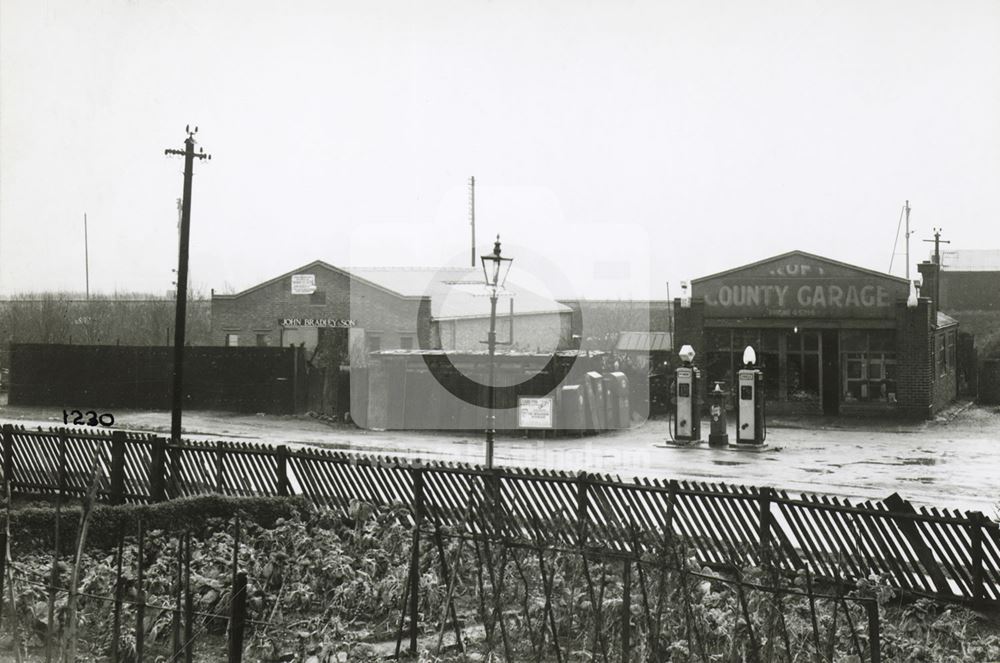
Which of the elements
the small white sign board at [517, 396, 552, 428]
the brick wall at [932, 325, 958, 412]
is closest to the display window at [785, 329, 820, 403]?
the brick wall at [932, 325, 958, 412]

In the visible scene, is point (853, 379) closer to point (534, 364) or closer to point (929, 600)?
point (534, 364)

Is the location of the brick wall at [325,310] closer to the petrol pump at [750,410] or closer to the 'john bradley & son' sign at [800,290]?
the 'john bradley & son' sign at [800,290]

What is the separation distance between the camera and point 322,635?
22.9 ft

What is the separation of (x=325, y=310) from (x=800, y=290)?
20068 millimetres

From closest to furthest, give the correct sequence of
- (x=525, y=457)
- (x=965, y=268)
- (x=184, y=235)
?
(x=525, y=457)
(x=184, y=235)
(x=965, y=268)

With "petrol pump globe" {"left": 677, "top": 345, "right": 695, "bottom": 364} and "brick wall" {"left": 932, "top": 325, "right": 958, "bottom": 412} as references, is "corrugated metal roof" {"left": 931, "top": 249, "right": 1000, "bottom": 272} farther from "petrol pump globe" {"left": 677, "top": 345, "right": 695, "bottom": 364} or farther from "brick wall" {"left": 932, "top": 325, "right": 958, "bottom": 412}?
"petrol pump globe" {"left": 677, "top": 345, "right": 695, "bottom": 364}

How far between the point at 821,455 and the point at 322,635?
1531cm

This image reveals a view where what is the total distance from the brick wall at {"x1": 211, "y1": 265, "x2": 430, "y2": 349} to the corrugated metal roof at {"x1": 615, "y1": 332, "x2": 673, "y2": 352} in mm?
10575

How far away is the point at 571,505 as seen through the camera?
31.6ft

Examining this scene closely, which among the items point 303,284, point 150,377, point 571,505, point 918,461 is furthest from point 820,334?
point 150,377

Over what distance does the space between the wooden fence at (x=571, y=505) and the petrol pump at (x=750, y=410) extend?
25.8ft

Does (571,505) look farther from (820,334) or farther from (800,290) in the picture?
(820,334)

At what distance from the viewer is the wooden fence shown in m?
8.21

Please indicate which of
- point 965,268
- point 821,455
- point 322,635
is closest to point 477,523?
point 322,635
